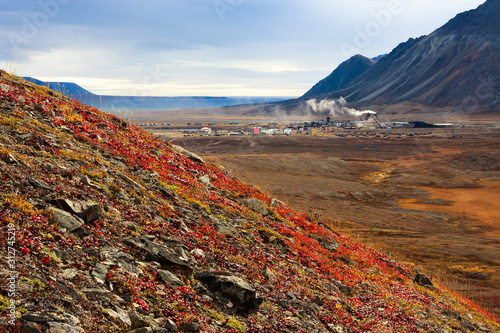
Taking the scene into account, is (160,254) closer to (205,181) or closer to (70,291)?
(70,291)

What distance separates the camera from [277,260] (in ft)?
39.0

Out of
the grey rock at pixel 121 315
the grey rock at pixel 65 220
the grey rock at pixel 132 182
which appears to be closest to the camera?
the grey rock at pixel 121 315

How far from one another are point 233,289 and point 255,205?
314 inches

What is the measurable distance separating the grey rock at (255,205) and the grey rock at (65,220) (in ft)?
29.5

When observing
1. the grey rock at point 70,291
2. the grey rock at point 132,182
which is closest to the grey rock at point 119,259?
the grey rock at point 70,291

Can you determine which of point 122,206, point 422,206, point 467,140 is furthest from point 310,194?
point 467,140

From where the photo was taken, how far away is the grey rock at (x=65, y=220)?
7754 mm

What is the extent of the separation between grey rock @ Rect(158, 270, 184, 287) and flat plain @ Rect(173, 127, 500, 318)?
17.3 m

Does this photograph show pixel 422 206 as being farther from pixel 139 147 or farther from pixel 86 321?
pixel 86 321

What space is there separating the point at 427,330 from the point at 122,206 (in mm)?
9989

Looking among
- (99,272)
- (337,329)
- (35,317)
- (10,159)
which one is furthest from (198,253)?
(10,159)

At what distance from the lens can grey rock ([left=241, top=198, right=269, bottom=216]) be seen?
53.2 feet

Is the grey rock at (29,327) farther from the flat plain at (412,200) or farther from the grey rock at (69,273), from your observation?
the flat plain at (412,200)

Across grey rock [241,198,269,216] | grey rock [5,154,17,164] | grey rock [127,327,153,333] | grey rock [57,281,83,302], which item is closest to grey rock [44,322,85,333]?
grey rock [57,281,83,302]
